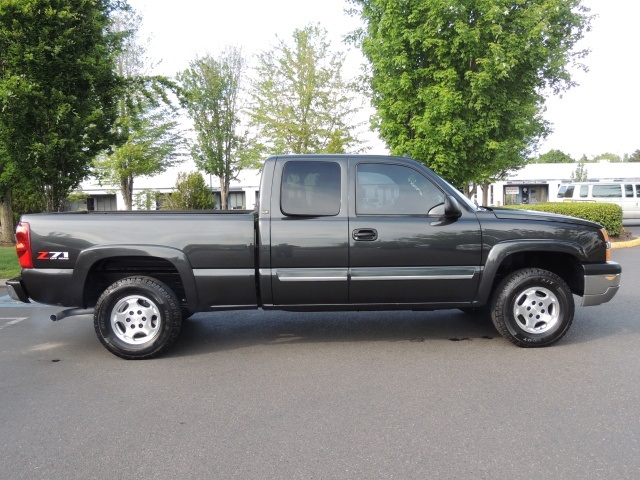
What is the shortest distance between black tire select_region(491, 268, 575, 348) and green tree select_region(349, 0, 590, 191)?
10.3 meters

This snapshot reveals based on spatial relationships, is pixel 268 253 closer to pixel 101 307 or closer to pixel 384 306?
pixel 384 306

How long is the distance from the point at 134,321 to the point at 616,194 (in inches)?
956

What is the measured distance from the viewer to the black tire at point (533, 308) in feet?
16.7

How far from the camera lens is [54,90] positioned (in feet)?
33.1

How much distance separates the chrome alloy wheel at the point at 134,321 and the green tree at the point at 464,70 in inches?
459

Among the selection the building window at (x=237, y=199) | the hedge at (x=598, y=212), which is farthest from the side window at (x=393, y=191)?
the building window at (x=237, y=199)

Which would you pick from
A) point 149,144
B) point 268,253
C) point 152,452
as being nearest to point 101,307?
point 268,253

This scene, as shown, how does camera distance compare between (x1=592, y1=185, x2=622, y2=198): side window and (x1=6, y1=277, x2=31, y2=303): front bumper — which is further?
(x1=592, y1=185, x2=622, y2=198): side window

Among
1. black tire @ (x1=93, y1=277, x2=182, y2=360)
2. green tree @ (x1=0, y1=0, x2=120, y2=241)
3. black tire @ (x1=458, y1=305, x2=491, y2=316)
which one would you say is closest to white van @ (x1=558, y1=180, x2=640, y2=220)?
black tire @ (x1=458, y1=305, x2=491, y2=316)

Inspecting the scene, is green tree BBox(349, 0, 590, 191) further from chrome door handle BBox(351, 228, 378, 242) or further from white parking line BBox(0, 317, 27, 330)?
white parking line BBox(0, 317, 27, 330)

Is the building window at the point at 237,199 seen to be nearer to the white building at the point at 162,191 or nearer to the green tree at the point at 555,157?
the white building at the point at 162,191

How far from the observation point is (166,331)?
4.91 meters

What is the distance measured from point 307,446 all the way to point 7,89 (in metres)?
9.62

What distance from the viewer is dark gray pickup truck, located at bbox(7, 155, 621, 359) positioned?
488cm
